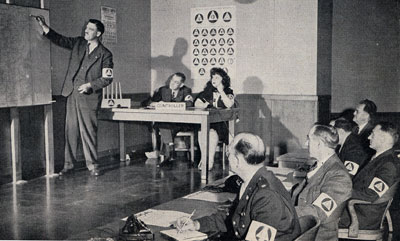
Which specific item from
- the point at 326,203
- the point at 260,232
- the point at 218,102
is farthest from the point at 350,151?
the point at 218,102

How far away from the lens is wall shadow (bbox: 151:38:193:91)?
27.6 feet

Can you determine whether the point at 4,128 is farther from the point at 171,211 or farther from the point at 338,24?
the point at 338,24

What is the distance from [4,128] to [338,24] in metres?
5.15

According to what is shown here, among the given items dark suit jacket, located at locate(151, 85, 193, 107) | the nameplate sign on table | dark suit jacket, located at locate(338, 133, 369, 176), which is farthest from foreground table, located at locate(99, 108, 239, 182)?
dark suit jacket, located at locate(338, 133, 369, 176)

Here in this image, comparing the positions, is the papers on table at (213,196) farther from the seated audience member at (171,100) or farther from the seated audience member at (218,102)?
the seated audience member at (171,100)

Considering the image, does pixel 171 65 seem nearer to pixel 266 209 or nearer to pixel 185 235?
pixel 185 235

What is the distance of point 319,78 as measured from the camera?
730 cm

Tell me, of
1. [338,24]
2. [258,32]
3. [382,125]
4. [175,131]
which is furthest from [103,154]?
[382,125]

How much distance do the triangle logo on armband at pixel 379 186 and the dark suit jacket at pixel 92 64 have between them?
3.86 meters

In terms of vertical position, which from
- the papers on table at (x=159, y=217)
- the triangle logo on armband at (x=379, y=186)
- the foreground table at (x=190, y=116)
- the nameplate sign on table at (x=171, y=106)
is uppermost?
the nameplate sign on table at (x=171, y=106)

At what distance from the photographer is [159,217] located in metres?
3.15

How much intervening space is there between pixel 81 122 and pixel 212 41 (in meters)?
2.99

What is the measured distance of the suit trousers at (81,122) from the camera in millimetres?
6062

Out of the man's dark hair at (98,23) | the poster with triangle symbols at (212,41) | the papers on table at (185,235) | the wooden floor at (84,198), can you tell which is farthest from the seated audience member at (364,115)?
the poster with triangle symbols at (212,41)
